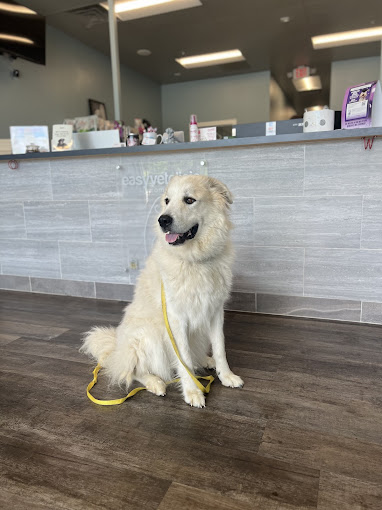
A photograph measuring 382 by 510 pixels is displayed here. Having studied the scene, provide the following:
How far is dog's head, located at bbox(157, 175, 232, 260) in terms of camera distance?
1478 mm

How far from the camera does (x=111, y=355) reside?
5.62ft

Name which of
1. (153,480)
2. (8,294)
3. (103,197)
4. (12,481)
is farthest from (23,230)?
(153,480)

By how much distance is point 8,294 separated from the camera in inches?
128

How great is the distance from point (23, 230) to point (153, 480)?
271cm

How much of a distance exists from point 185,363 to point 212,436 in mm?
321

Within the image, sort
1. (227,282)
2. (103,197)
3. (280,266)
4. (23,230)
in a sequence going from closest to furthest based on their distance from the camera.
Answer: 1. (227,282)
2. (280,266)
3. (103,197)
4. (23,230)

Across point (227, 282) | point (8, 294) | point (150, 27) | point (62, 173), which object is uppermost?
point (150, 27)

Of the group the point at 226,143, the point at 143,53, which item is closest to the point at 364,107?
the point at 226,143

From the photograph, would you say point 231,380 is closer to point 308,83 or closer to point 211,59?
point 211,59

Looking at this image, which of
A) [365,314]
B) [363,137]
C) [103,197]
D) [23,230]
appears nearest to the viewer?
[363,137]

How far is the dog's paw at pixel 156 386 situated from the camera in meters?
1.59

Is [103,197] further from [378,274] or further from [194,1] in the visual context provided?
[194,1]

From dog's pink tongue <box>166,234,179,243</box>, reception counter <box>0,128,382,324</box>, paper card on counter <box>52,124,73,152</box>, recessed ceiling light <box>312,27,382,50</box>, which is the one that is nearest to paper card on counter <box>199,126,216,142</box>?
reception counter <box>0,128,382,324</box>

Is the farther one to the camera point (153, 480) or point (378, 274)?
point (378, 274)
